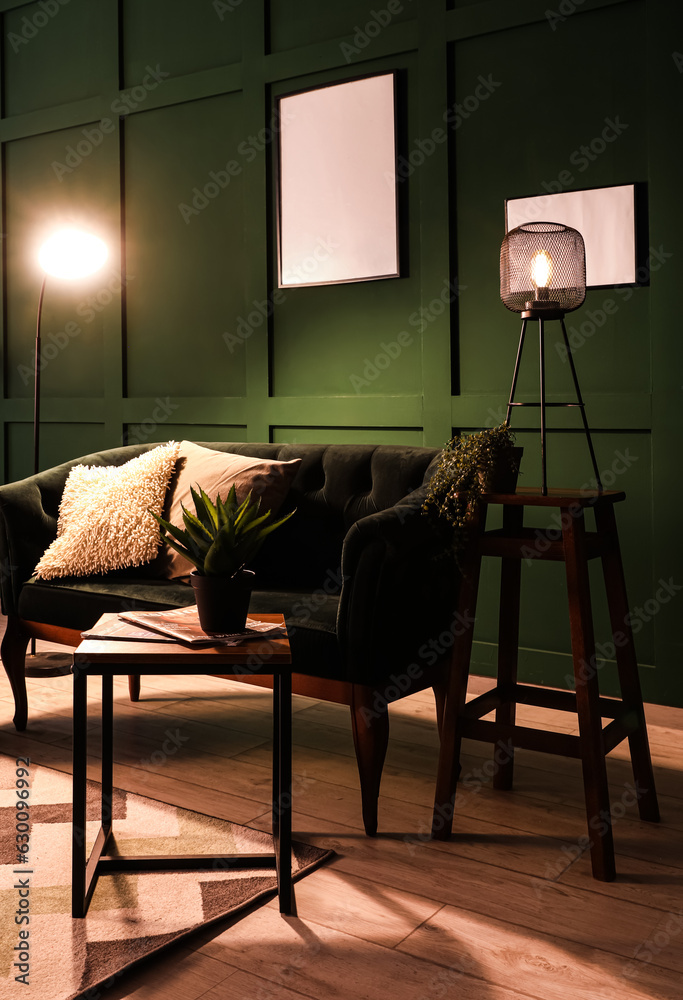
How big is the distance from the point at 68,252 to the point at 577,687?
2.91 metres

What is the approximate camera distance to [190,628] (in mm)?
1934

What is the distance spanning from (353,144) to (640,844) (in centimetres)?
270

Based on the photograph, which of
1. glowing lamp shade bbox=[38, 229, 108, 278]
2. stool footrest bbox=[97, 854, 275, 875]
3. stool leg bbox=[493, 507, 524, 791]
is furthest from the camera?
glowing lamp shade bbox=[38, 229, 108, 278]

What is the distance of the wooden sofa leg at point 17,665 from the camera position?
2953mm

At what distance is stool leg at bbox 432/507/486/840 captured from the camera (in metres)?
2.25

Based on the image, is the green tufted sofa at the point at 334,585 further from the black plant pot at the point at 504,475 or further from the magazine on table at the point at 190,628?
the magazine on table at the point at 190,628

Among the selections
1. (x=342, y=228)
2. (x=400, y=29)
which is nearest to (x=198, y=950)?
(x=342, y=228)

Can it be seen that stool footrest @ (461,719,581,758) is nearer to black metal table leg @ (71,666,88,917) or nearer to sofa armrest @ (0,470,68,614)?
black metal table leg @ (71,666,88,917)

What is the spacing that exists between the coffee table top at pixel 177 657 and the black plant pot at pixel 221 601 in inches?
3.5

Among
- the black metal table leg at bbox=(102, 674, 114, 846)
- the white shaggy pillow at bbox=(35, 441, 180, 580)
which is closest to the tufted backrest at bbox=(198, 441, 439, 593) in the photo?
the white shaggy pillow at bbox=(35, 441, 180, 580)

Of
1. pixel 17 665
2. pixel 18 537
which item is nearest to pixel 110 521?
pixel 18 537

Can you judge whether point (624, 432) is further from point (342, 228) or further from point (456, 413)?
point (342, 228)

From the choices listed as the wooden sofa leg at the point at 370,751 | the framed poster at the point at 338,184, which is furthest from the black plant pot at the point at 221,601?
the framed poster at the point at 338,184

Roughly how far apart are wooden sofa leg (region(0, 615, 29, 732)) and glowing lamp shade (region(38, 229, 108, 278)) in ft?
5.59
